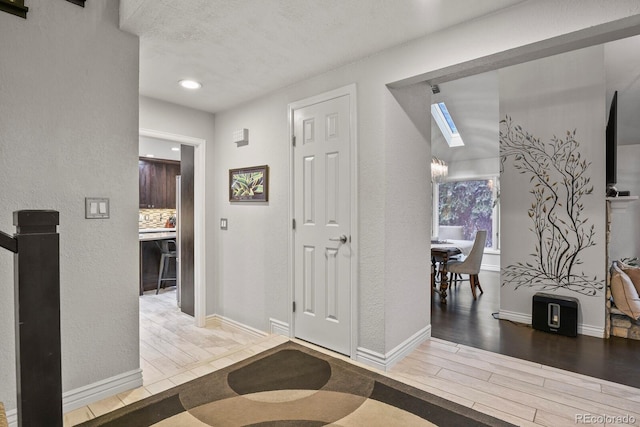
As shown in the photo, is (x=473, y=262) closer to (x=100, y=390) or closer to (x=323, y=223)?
(x=323, y=223)

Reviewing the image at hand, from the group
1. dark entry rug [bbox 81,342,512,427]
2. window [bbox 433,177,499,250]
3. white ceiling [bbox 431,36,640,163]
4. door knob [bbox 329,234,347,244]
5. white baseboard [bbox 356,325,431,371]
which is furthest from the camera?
window [bbox 433,177,499,250]

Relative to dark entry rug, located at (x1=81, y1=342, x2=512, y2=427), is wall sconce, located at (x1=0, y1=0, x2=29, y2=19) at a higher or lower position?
higher

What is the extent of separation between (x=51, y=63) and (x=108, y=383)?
1.91 metres

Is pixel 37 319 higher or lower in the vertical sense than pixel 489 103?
lower

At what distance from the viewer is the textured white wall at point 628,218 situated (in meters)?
4.98

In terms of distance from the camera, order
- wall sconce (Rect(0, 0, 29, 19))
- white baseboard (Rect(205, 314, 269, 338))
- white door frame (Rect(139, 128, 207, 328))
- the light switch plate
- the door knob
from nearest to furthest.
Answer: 1. wall sconce (Rect(0, 0, 29, 19))
2. the light switch plate
3. the door knob
4. white baseboard (Rect(205, 314, 269, 338))
5. white door frame (Rect(139, 128, 207, 328))

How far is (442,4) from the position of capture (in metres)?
1.94

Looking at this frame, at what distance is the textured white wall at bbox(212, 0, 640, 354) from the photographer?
1968 mm

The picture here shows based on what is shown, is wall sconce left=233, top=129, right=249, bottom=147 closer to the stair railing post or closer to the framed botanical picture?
the framed botanical picture

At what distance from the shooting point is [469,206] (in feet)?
24.9

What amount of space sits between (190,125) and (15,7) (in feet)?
6.58

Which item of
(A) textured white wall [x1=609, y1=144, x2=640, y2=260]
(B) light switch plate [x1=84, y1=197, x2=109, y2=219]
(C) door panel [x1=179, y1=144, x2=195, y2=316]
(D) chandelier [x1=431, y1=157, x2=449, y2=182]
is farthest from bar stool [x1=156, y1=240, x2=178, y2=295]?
(A) textured white wall [x1=609, y1=144, x2=640, y2=260]

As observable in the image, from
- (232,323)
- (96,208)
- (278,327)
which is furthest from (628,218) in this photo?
(96,208)

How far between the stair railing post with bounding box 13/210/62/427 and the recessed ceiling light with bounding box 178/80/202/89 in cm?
245
